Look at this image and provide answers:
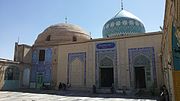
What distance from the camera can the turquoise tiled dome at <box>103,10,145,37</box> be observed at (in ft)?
65.9

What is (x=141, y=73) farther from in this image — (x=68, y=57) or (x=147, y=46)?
(x=68, y=57)

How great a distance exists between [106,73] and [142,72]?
3.10 m

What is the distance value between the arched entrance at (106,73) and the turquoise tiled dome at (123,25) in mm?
4463

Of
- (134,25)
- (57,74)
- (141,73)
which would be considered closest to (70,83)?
(57,74)

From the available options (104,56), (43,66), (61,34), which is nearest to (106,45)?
(104,56)

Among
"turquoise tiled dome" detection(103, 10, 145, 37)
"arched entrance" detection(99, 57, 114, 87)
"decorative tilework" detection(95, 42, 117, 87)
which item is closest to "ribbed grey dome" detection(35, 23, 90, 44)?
"turquoise tiled dome" detection(103, 10, 145, 37)

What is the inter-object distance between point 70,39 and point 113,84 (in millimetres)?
8978

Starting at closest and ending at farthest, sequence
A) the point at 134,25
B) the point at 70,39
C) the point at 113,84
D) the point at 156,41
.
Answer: the point at 156,41, the point at 113,84, the point at 134,25, the point at 70,39

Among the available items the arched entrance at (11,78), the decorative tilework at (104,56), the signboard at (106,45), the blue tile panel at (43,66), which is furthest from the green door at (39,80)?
the signboard at (106,45)

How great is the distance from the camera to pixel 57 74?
18.3 metres

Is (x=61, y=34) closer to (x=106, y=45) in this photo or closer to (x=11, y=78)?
(x=11, y=78)

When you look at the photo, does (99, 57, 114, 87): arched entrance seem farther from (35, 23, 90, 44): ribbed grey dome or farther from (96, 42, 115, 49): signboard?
(35, 23, 90, 44): ribbed grey dome

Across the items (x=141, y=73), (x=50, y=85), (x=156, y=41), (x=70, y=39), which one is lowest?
(x=50, y=85)

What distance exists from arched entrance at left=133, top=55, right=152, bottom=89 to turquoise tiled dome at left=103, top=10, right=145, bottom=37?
5206 millimetres
